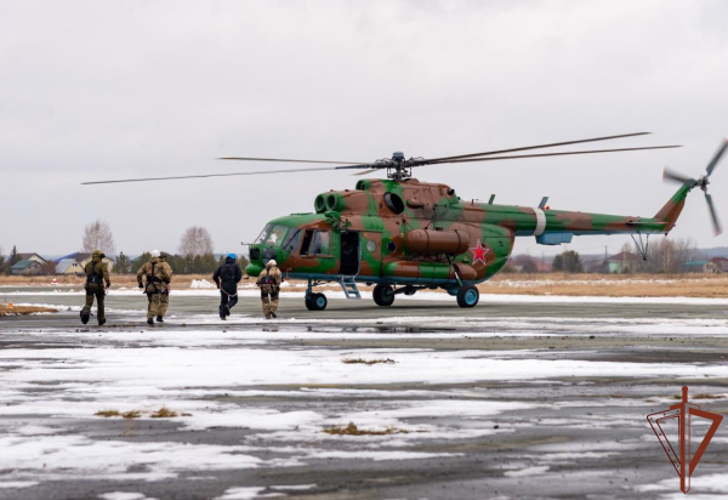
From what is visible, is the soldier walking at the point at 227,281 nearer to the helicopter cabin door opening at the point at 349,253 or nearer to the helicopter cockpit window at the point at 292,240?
the helicopter cockpit window at the point at 292,240

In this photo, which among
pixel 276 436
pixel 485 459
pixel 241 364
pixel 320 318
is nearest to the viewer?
pixel 485 459

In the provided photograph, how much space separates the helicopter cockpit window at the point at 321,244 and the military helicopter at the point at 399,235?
3 centimetres

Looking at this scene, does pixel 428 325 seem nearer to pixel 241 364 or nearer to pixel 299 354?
pixel 299 354

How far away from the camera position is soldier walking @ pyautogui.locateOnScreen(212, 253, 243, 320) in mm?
22188

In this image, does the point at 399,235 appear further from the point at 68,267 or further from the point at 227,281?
the point at 68,267

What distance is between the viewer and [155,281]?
2047 cm

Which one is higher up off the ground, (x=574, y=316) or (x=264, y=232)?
(x=264, y=232)

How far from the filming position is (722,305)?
31.6 meters

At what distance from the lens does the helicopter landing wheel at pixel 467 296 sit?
29694 mm

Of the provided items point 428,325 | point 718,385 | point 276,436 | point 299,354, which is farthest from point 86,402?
point 428,325

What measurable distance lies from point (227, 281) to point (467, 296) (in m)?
9.78

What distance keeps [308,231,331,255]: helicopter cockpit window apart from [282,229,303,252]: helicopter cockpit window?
0.47 metres

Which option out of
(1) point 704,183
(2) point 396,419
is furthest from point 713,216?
(2) point 396,419

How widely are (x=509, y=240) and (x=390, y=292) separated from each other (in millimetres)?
4227
